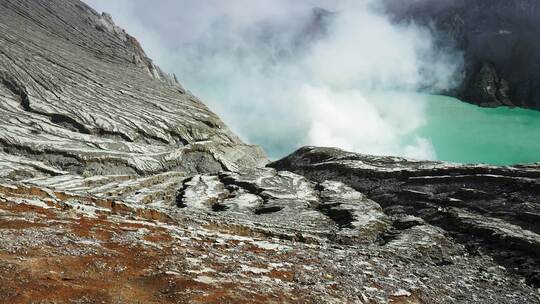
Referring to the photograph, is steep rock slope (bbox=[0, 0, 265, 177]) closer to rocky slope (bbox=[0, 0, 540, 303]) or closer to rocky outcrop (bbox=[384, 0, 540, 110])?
rocky slope (bbox=[0, 0, 540, 303])

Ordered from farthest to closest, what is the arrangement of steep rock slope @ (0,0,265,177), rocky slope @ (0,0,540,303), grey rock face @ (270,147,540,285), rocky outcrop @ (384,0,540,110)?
rocky outcrop @ (384,0,540,110)
steep rock slope @ (0,0,265,177)
grey rock face @ (270,147,540,285)
rocky slope @ (0,0,540,303)

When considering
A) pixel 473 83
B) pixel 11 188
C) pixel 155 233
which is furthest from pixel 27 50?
pixel 473 83

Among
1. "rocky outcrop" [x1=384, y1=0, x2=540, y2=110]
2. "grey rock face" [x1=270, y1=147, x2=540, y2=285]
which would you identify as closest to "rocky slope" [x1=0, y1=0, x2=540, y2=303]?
"grey rock face" [x1=270, y1=147, x2=540, y2=285]

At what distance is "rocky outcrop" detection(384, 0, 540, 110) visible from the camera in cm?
17525

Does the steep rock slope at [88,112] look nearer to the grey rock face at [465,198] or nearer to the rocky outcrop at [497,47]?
the grey rock face at [465,198]

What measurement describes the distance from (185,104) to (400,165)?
90.7 m

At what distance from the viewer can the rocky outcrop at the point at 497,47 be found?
17525cm

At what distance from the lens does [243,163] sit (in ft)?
422

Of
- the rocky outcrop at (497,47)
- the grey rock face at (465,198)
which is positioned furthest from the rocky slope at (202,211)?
the rocky outcrop at (497,47)

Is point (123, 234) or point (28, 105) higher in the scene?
point (28, 105)

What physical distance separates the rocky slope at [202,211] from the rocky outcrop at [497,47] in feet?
361

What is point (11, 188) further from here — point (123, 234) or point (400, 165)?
point (400, 165)

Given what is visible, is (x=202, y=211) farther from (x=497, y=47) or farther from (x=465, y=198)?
(x=497, y=47)

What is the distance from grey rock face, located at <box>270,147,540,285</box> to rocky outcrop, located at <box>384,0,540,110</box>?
113888 millimetres
